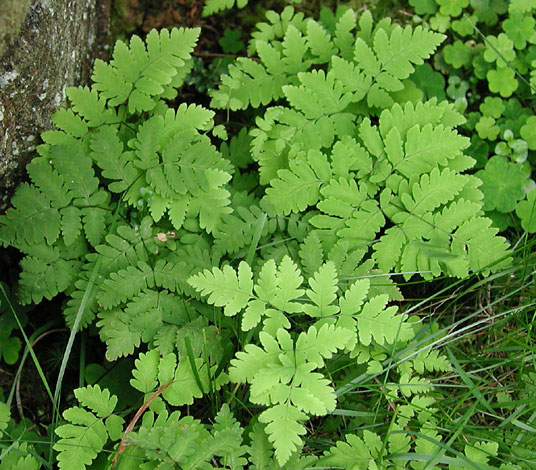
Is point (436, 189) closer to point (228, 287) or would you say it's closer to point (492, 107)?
point (492, 107)

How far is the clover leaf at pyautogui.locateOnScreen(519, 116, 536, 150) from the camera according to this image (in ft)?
10.5

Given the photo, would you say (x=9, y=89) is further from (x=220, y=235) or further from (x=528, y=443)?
(x=528, y=443)

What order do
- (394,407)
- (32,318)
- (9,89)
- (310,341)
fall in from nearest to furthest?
1. (310,341)
2. (9,89)
3. (394,407)
4. (32,318)

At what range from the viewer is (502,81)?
3312mm

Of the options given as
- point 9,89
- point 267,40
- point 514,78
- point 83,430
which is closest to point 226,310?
point 83,430

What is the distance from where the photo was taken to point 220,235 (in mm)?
2711

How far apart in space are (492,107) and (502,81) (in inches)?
6.4

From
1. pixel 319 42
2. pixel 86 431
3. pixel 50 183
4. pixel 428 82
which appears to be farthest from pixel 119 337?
pixel 428 82

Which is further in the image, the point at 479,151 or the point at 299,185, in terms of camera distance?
the point at 479,151

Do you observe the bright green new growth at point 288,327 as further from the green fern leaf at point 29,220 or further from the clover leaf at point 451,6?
the clover leaf at point 451,6

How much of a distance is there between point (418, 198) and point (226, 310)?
1086 millimetres

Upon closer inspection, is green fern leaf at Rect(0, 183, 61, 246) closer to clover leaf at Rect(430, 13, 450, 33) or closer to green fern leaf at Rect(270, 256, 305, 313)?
green fern leaf at Rect(270, 256, 305, 313)

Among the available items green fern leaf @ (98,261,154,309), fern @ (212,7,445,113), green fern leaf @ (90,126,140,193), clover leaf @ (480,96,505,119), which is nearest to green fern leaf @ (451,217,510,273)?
fern @ (212,7,445,113)

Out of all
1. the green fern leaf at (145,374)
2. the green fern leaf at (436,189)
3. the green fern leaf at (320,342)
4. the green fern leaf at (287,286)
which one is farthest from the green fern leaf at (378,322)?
the green fern leaf at (145,374)
